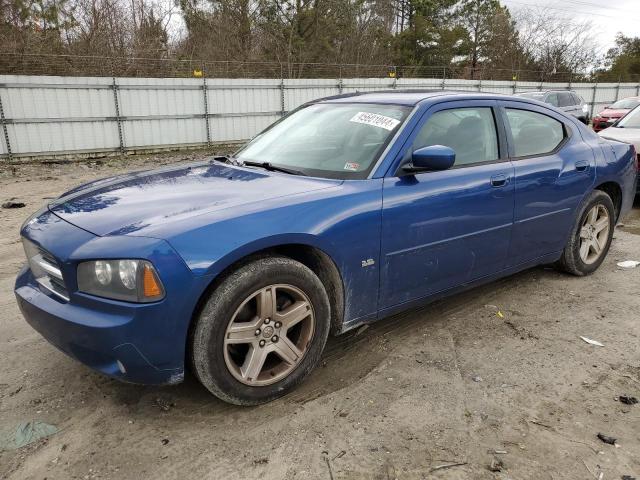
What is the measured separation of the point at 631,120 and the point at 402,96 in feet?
22.1

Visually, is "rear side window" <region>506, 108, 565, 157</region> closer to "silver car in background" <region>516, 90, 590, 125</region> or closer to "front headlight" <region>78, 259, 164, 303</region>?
"front headlight" <region>78, 259, 164, 303</region>

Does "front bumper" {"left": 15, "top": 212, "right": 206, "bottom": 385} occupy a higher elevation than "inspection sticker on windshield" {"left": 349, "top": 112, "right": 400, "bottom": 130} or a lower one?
lower

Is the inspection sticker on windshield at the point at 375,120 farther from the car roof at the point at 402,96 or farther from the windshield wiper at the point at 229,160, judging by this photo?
the windshield wiper at the point at 229,160

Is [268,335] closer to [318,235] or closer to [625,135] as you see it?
[318,235]

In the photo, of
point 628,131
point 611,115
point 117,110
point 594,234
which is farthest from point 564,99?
point 594,234

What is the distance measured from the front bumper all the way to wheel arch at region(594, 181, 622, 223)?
3975 mm

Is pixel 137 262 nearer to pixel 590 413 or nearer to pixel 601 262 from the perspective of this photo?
pixel 590 413

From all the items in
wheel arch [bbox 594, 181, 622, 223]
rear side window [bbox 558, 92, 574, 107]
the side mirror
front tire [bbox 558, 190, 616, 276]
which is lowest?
front tire [bbox 558, 190, 616, 276]

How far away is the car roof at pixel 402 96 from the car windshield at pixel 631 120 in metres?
5.65

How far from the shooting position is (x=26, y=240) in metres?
2.79

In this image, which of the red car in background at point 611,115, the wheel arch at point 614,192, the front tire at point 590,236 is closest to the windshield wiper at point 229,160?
the front tire at point 590,236

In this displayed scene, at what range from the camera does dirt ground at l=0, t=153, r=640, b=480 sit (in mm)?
2289

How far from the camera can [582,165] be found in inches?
168

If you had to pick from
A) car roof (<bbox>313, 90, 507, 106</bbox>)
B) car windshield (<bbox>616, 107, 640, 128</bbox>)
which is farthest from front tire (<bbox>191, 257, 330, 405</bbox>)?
car windshield (<bbox>616, 107, 640, 128</bbox>)
